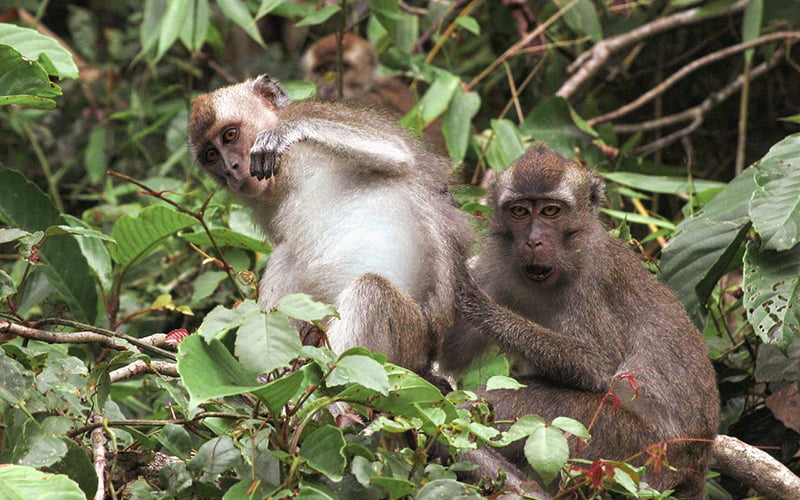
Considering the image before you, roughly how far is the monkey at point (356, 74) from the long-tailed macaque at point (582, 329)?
5262 millimetres

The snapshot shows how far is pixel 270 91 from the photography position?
17.5 feet

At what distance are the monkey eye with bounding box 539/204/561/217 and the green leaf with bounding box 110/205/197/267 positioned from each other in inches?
66.3

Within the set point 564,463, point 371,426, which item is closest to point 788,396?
point 564,463

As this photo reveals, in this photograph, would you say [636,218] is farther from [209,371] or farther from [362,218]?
[209,371]

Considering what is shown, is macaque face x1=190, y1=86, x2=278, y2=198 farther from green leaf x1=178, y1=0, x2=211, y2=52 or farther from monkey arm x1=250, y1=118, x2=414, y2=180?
green leaf x1=178, y1=0, x2=211, y2=52

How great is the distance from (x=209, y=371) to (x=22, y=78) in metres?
1.59

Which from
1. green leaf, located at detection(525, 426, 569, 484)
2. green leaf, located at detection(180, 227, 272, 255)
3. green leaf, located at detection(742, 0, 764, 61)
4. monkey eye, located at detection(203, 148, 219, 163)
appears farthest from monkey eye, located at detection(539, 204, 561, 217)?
green leaf, located at detection(742, 0, 764, 61)

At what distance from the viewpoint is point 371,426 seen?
285 cm

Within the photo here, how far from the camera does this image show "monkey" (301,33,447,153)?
10.2 meters

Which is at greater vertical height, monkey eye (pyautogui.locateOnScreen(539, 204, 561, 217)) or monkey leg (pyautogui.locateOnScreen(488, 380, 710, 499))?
monkey eye (pyautogui.locateOnScreen(539, 204, 561, 217))

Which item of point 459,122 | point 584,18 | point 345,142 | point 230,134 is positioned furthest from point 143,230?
point 584,18

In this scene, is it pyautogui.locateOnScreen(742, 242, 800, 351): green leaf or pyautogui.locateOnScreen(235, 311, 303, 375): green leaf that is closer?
pyautogui.locateOnScreen(235, 311, 303, 375): green leaf

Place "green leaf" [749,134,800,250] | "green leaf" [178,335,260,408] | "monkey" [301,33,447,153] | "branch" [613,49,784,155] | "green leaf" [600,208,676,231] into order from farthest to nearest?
"monkey" [301,33,447,153]
"branch" [613,49,784,155]
"green leaf" [600,208,676,231]
"green leaf" [749,134,800,250]
"green leaf" [178,335,260,408]

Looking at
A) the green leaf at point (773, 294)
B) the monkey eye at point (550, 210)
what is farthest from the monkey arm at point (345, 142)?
the green leaf at point (773, 294)
